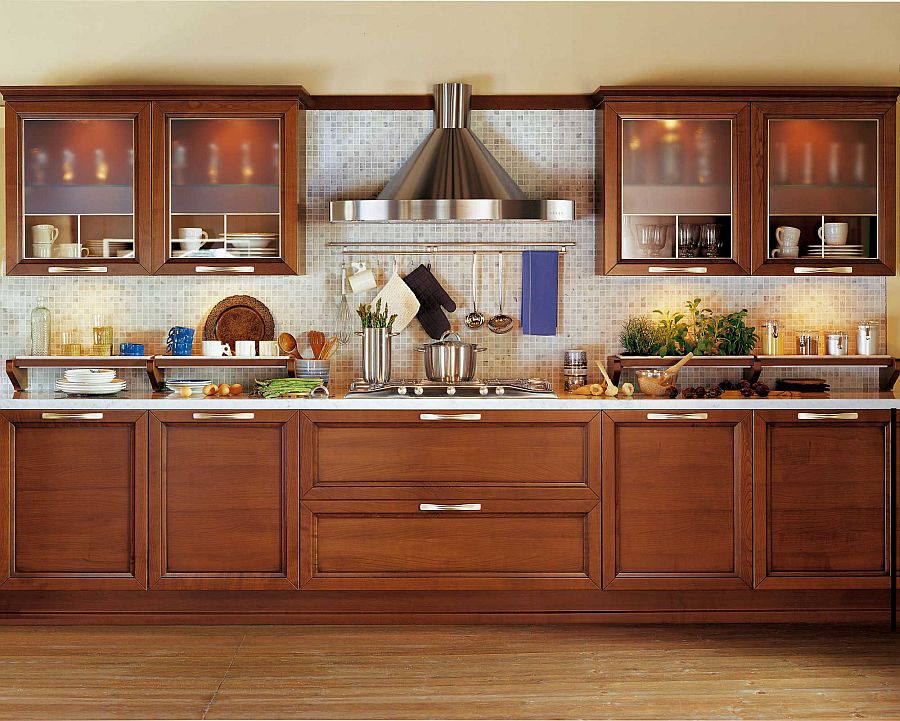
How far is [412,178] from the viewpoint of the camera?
12.6 ft

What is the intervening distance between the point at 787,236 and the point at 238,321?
8.27 ft

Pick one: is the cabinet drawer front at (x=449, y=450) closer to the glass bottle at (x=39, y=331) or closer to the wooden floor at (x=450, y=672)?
the wooden floor at (x=450, y=672)

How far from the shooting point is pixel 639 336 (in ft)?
13.2

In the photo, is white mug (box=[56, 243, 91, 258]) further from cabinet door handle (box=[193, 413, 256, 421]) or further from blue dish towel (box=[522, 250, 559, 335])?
blue dish towel (box=[522, 250, 559, 335])

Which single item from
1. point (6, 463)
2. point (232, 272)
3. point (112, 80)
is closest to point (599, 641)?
point (232, 272)

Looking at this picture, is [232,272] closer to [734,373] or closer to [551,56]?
[551,56]

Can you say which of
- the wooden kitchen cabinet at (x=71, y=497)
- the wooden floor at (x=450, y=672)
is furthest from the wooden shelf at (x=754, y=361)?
the wooden kitchen cabinet at (x=71, y=497)

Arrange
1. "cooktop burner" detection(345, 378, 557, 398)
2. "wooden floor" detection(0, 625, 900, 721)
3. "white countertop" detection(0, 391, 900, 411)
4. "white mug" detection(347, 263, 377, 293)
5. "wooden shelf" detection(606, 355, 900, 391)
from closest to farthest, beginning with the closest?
1. "wooden floor" detection(0, 625, 900, 721)
2. "white countertop" detection(0, 391, 900, 411)
3. "cooktop burner" detection(345, 378, 557, 398)
4. "wooden shelf" detection(606, 355, 900, 391)
5. "white mug" detection(347, 263, 377, 293)

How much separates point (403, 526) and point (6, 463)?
1.63 m

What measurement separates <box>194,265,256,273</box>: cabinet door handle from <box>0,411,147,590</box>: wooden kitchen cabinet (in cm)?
75

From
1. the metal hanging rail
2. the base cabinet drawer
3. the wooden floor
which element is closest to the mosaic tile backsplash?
the metal hanging rail

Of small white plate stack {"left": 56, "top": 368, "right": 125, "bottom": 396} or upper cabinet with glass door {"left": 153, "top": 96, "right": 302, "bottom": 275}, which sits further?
upper cabinet with glass door {"left": 153, "top": 96, "right": 302, "bottom": 275}

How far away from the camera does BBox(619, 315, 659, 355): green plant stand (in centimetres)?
401

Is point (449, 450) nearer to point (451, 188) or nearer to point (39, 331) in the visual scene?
point (451, 188)
